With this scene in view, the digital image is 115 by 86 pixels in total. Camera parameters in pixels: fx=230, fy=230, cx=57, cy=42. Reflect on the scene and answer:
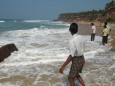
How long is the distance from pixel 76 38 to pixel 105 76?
3.08 metres

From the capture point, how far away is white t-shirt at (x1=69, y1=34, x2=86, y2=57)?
509 centimetres

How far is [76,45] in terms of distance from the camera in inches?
201

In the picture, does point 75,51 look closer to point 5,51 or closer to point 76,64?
point 76,64

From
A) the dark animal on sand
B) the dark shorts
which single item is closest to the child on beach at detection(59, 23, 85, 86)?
the dark shorts

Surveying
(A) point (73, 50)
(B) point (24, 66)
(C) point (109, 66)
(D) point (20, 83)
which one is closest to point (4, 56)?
(B) point (24, 66)

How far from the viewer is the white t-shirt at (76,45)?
509cm

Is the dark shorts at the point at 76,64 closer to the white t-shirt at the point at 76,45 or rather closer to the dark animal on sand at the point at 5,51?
the white t-shirt at the point at 76,45

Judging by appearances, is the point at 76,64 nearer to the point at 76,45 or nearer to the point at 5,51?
the point at 76,45

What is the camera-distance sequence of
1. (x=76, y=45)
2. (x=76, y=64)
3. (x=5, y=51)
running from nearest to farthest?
(x=76, y=45) < (x=76, y=64) < (x=5, y=51)

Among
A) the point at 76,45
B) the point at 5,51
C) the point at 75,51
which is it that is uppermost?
the point at 76,45

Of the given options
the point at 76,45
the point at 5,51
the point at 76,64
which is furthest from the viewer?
the point at 5,51

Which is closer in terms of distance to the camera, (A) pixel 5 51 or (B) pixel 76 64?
(B) pixel 76 64

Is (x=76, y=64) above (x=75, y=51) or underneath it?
underneath

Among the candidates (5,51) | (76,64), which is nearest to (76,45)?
(76,64)
